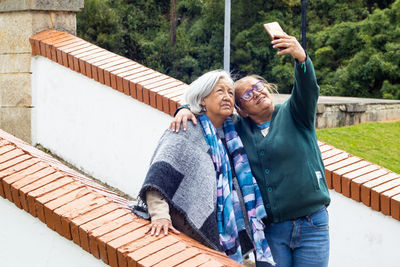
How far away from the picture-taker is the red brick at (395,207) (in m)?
3.98

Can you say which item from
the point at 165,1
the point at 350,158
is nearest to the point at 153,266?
the point at 350,158

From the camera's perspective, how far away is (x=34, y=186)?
296 centimetres

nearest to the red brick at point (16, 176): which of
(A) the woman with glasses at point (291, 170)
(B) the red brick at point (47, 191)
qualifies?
(B) the red brick at point (47, 191)

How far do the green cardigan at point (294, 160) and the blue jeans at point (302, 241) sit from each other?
45mm

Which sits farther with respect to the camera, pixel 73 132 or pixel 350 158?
pixel 73 132

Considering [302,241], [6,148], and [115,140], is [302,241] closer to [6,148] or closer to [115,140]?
[6,148]

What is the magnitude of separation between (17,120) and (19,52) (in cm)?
64

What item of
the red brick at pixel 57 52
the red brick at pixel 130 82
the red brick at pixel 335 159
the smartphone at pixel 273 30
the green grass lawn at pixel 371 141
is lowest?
the green grass lawn at pixel 371 141

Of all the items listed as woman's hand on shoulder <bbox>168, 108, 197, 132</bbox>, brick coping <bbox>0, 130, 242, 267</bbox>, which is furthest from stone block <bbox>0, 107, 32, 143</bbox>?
woman's hand on shoulder <bbox>168, 108, 197, 132</bbox>

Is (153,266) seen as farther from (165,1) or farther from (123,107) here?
(165,1)

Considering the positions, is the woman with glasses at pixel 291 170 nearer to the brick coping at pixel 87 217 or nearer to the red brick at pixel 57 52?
the brick coping at pixel 87 217

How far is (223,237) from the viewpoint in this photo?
2.72m

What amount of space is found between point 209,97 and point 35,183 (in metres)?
0.97

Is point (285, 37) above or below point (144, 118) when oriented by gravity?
above
